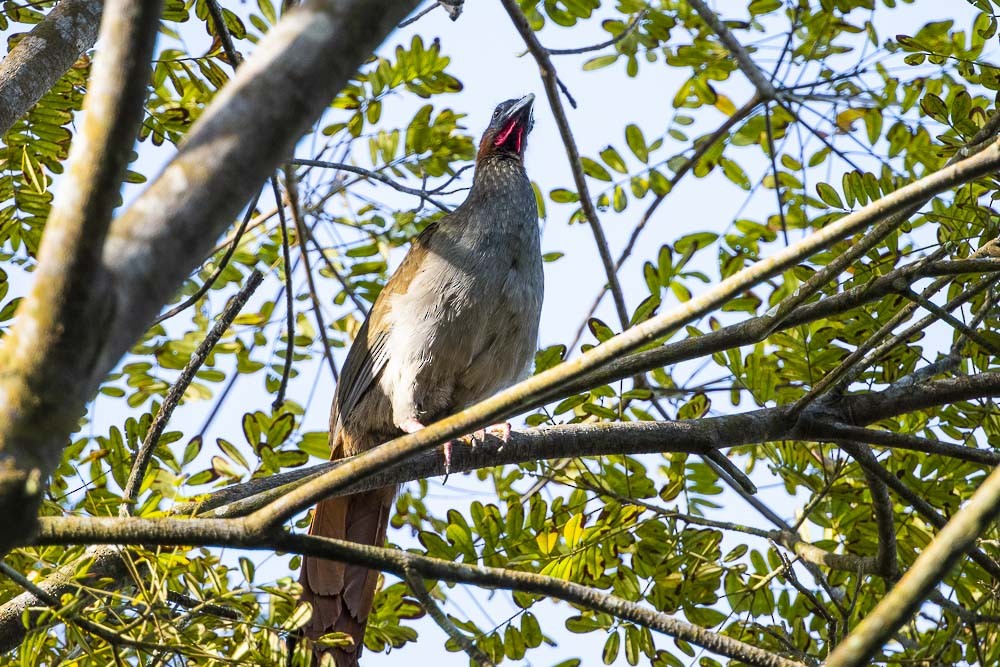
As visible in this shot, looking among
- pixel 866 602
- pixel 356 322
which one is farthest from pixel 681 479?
pixel 356 322

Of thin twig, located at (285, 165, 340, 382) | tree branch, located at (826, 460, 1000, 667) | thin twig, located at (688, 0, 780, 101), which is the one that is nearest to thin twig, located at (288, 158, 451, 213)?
thin twig, located at (285, 165, 340, 382)

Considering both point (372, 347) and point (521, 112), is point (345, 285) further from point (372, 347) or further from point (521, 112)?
point (521, 112)

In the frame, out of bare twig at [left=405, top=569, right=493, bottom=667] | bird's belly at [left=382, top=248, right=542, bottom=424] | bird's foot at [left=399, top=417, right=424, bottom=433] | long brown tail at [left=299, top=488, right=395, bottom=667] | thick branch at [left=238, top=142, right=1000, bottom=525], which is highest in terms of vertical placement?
bird's belly at [left=382, top=248, right=542, bottom=424]

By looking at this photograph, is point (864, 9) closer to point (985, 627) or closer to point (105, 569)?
point (985, 627)

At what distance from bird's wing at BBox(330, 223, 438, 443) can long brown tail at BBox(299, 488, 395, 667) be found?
1.24ft

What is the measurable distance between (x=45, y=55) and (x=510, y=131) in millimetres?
2893

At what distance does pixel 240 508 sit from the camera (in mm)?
2627

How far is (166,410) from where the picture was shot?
3107 millimetres

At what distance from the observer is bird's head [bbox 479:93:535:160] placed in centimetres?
576

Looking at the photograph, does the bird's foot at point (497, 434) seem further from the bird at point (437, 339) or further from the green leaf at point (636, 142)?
the green leaf at point (636, 142)

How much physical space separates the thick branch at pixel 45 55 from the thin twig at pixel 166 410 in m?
0.89

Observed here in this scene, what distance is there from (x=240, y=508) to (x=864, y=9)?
3.65 metres

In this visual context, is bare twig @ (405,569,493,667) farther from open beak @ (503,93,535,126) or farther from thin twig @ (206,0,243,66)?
open beak @ (503,93,535,126)

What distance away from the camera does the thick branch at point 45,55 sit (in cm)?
324
